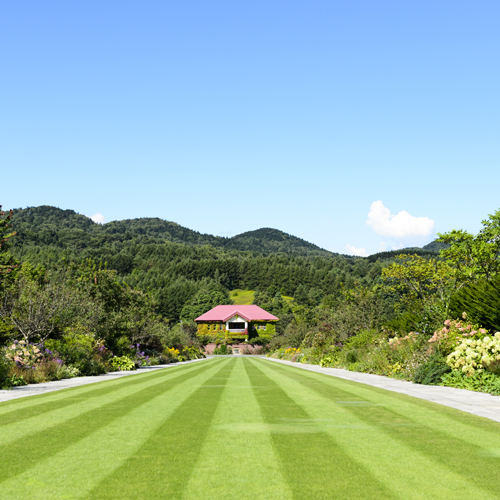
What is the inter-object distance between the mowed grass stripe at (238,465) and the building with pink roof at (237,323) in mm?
86451

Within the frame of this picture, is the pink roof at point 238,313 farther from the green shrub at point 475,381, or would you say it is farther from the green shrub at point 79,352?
the green shrub at point 475,381

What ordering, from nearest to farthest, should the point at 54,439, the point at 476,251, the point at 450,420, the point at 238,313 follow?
the point at 54,439 → the point at 450,420 → the point at 476,251 → the point at 238,313

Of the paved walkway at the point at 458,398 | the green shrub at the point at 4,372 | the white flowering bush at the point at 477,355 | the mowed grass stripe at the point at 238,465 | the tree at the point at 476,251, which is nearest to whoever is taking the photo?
the mowed grass stripe at the point at 238,465

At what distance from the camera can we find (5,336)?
18875 mm

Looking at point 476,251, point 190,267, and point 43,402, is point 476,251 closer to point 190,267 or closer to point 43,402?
point 43,402

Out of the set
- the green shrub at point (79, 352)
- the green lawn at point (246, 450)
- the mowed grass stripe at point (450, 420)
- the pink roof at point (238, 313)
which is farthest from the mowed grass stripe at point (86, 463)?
the pink roof at point (238, 313)

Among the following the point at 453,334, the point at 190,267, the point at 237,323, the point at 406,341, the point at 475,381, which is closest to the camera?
the point at 475,381

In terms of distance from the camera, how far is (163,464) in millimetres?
5105

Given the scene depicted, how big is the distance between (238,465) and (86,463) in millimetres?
1677

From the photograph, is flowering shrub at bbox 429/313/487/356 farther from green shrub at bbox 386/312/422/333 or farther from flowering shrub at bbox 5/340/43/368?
flowering shrub at bbox 5/340/43/368

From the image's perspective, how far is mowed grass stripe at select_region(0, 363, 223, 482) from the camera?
5133 millimetres

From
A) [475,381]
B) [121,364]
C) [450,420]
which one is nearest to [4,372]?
[121,364]

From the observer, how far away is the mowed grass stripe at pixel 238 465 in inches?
166

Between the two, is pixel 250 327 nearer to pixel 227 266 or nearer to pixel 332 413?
pixel 227 266
